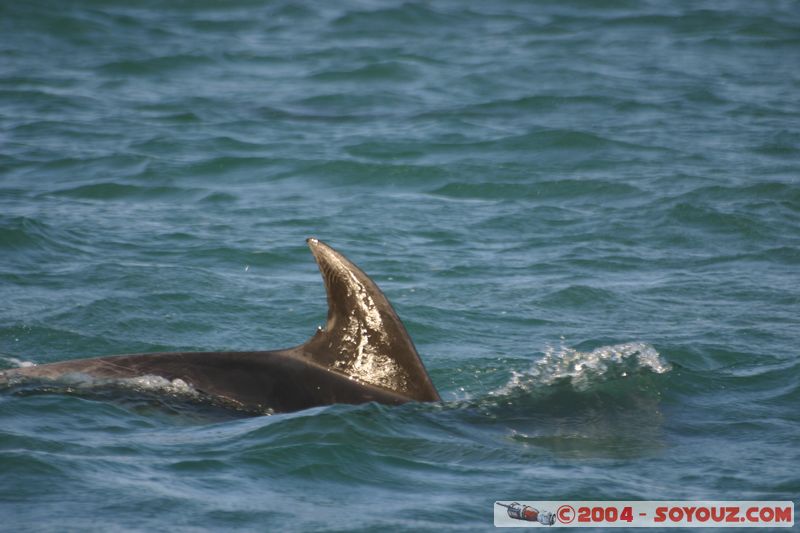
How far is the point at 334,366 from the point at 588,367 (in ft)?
6.72

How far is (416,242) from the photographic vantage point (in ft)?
37.7

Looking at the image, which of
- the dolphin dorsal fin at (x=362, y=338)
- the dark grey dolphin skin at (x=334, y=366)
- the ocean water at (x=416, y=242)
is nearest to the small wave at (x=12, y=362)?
the ocean water at (x=416, y=242)

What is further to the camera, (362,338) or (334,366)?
(334,366)

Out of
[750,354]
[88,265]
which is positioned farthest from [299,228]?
[750,354]

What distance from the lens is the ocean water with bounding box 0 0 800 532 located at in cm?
593

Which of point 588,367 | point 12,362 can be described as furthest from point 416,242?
point 12,362

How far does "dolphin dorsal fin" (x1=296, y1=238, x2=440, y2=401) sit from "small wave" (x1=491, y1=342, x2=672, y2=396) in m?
0.94

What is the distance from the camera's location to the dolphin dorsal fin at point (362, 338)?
6387 mm

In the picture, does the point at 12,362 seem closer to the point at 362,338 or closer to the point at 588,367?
the point at 362,338

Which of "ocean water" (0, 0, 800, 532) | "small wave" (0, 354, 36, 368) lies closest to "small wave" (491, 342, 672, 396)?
"ocean water" (0, 0, 800, 532)

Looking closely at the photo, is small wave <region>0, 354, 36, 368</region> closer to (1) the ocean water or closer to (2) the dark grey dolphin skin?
(1) the ocean water

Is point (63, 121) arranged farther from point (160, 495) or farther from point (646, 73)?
point (160, 495)

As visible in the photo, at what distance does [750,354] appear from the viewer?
28.0ft

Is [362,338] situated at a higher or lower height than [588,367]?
higher
